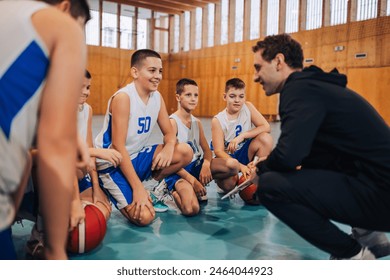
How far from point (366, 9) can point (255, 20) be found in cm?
476

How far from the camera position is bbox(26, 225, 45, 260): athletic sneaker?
2.02m

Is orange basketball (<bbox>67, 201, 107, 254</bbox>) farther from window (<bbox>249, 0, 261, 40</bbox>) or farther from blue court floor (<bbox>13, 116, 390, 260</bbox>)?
window (<bbox>249, 0, 261, 40</bbox>)

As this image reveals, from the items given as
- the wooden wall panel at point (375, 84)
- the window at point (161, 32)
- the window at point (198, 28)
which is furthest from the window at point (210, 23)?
the wooden wall panel at point (375, 84)

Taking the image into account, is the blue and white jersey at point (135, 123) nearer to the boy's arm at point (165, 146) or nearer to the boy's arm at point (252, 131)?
the boy's arm at point (165, 146)

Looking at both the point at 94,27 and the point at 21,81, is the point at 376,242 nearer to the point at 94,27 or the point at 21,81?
the point at 21,81

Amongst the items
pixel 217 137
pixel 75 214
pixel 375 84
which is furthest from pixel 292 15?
pixel 75 214

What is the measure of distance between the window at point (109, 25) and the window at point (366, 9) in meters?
11.6

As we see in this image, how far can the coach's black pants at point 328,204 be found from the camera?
6.26 feet

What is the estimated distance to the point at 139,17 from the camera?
20.8 m

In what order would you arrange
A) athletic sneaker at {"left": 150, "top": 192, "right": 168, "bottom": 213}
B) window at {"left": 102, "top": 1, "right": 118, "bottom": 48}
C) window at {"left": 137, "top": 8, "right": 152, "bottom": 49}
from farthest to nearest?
window at {"left": 137, "top": 8, "right": 152, "bottom": 49}, window at {"left": 102, "top": 1, "right": 118, "bottom": 48}, athletic sneaker at {"left": 150, "top": 192, "right": 168, "bottom": 213}

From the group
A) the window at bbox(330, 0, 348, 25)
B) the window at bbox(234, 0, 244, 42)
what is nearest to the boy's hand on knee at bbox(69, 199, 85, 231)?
the window at bbox(330, 0, 348, 25)

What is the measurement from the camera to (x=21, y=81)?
105 centimetres
